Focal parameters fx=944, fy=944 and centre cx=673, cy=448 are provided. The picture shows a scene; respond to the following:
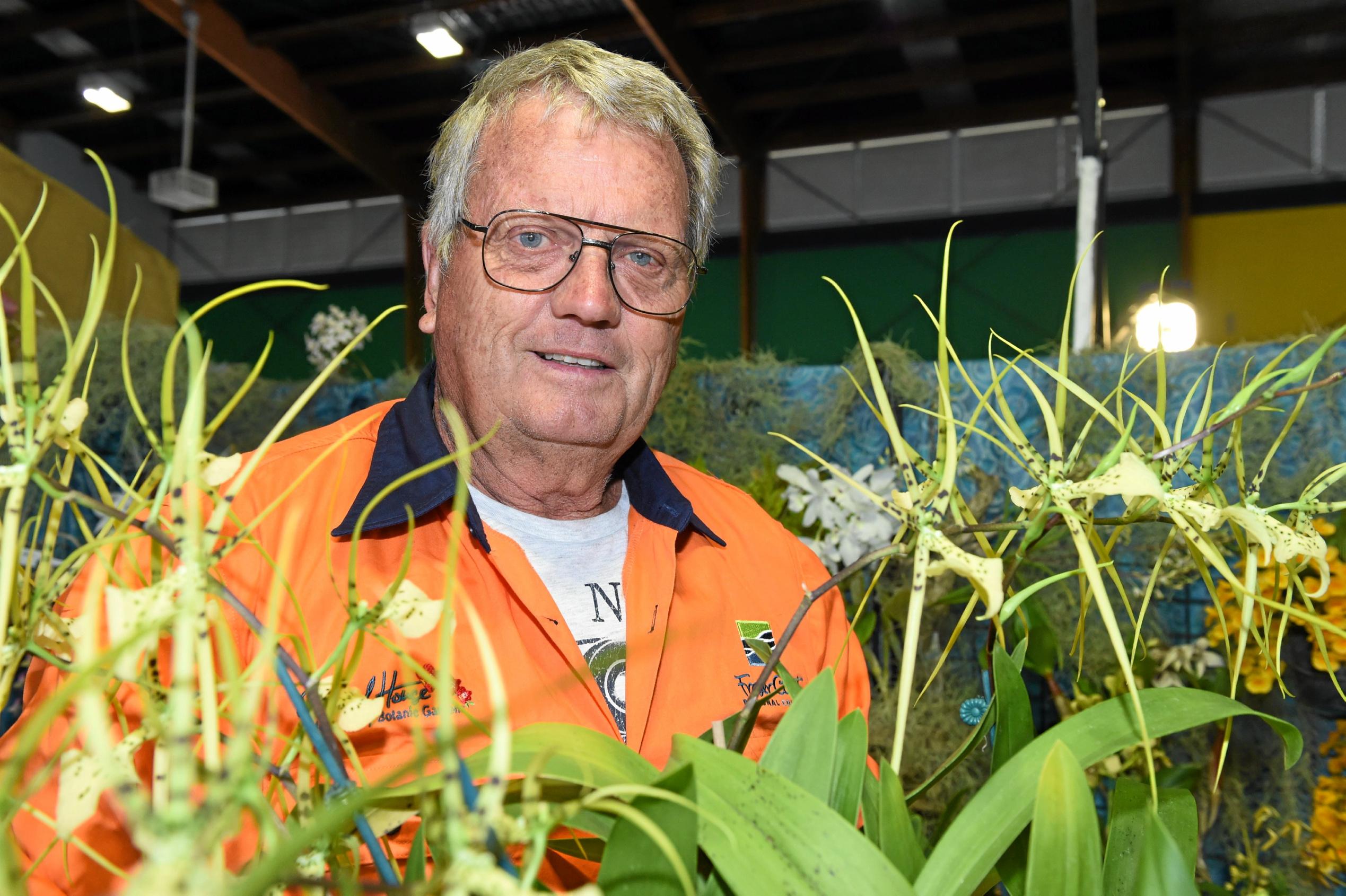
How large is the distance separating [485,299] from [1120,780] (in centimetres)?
64

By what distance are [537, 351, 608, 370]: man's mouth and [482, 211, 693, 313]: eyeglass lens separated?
0.06 m

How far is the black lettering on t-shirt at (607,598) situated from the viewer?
2.91 feet

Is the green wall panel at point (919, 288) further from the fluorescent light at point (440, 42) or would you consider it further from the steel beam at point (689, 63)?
the fluorescent light at point (440, 42)

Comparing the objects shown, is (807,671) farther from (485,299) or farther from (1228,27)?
(1228,27)

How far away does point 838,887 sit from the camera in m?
0.31

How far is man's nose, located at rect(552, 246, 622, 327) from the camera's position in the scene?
83 cm

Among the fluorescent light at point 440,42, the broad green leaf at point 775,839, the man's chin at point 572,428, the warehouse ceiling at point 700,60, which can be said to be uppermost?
the warehouse ceiling at point 700,60

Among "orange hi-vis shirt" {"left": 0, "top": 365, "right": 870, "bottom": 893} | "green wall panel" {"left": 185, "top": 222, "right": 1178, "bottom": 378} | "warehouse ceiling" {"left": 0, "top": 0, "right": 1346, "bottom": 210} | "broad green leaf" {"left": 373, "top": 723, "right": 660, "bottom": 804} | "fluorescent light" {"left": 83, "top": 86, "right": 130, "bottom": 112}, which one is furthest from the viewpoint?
"green wall panel" {"left": 185, "top": 222, "right": 1178, "bottom": 378}

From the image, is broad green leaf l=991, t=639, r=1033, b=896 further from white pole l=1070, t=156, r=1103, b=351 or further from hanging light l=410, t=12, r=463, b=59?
hanging light l=410, t=12, r=463, b=59

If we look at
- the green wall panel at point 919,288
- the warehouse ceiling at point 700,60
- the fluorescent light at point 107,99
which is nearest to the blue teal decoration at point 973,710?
the warehouse ceiling at point 700,60

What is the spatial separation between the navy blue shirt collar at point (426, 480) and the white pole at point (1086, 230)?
1032 millimetres

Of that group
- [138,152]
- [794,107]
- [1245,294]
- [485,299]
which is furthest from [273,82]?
[1245,294]

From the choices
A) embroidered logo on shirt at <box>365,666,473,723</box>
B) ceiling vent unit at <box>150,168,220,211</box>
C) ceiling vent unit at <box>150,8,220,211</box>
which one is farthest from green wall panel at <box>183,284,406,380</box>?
embroidered logo on shirt at <box>365,666,473,723</box>

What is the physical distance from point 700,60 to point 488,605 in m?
5.86
